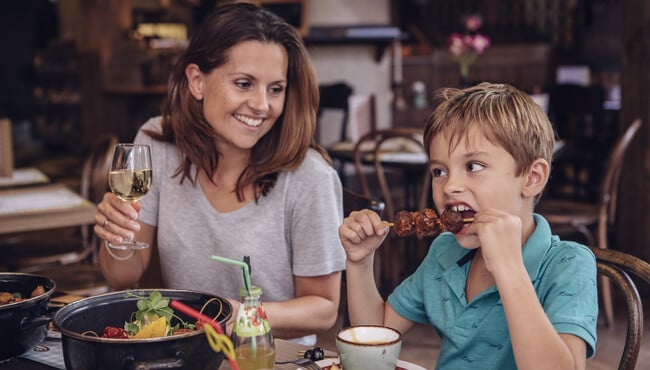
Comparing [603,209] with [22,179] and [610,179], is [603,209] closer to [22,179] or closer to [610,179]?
[610,179]

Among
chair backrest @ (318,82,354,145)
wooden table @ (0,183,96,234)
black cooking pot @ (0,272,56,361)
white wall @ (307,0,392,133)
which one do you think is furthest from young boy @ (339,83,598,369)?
white wall @ (307,0,392,133)

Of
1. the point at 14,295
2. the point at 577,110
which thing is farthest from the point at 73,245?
the point at 577,110

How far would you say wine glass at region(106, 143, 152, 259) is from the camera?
5.79ft

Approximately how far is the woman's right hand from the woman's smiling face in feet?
1.17

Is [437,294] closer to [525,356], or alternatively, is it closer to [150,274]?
[525,356]

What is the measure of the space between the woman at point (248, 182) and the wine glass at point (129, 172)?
262 mm

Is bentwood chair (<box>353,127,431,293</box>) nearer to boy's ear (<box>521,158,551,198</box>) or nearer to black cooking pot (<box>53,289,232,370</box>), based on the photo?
boy's ear (<box>521,158,551,198</box>)

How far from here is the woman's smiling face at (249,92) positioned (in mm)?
1994

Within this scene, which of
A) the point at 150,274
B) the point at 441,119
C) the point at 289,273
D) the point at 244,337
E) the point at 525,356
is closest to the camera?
the point at 244,337

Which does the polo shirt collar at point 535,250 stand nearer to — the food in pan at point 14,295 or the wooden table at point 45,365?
the wooden table at point 45,365

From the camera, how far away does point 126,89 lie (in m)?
10.4

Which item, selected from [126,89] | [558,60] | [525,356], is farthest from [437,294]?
[558,60]

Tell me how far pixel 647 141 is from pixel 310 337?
346 centimetres

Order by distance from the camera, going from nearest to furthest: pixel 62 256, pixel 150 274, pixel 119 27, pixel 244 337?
pixel 244 337, pixel 150 274, pixel 62 256, pixel 119 27
